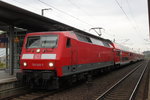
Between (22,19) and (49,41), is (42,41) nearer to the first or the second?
(49,41)

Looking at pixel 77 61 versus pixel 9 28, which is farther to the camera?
pixel 9 28

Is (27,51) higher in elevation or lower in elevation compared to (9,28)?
lower

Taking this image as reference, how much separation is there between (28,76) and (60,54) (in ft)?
6.15

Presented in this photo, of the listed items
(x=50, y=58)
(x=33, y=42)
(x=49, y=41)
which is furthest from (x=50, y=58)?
(x=33, y=42)

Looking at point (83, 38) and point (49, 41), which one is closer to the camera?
point (49, 41)

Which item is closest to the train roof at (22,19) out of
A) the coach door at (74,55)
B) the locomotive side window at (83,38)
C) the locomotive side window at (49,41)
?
the locomotive side window at (83,38)

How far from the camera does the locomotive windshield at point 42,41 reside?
10336 mm

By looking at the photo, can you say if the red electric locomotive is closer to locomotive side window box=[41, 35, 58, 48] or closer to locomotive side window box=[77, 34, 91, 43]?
locomotive side window box=[41, 35, 58, 48]

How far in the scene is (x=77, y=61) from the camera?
11.7m

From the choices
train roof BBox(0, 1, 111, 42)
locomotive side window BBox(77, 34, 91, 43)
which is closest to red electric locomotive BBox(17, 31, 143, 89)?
locomotive side window BBox(77, 34, 91, 43)

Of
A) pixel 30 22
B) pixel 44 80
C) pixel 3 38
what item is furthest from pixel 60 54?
pixel 3 38

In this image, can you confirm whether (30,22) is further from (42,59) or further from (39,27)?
(42,59)

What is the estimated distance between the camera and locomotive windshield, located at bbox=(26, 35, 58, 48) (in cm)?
1034

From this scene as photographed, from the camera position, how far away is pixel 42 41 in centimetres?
1058
